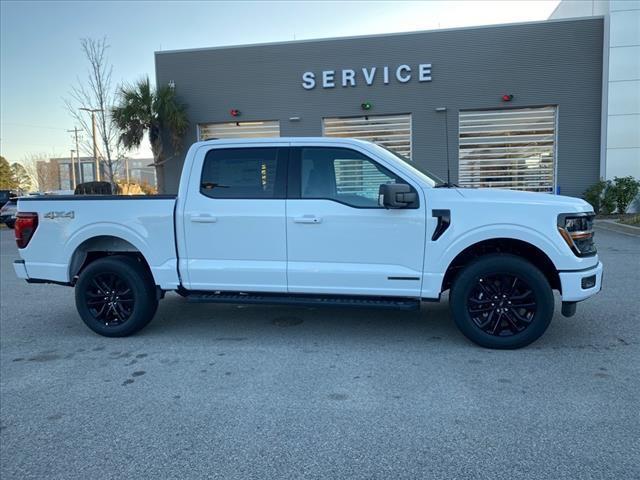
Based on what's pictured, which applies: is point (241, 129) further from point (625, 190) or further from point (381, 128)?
point (625, 190)

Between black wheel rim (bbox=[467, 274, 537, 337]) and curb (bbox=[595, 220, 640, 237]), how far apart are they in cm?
1016

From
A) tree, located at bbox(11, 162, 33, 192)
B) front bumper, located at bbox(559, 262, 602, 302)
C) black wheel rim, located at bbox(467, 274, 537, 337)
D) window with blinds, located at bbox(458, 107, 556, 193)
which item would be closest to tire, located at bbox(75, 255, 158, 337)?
black wheel rim, located at bbox(467, 274, 537, 337)

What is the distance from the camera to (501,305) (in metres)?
4.48

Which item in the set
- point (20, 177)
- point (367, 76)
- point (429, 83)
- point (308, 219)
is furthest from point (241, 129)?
point (20, 177)

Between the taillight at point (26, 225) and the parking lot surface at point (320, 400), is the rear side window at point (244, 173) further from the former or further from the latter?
the taillight at point (26, 225)

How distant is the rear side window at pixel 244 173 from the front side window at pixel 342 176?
26 centimetres

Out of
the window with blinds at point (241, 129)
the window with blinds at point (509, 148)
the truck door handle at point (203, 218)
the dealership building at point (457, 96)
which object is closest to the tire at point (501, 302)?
the truck door handle at point (203, 218)

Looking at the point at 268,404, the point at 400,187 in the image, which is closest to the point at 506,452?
the point at 268,404

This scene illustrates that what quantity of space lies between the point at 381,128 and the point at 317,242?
15745 millimetres

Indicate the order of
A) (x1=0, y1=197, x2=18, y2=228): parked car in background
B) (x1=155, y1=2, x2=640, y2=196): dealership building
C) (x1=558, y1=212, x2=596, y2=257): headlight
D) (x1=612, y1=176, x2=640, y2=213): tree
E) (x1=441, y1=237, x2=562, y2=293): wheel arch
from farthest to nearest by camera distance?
(x1=0, y1=197, x2=18, y2=228): parked car in background
(x1=155, y1=2, x2=640, y2=196): dealership building
(x1=612, y1=176, x2=640, y2=213): tree
(x1=441, y1=237, x2=562, y2=293): wheel arch
(x1=558, y1=212, x2=596, y2=257): headlight

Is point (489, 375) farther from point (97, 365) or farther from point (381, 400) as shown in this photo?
point (97, 365)

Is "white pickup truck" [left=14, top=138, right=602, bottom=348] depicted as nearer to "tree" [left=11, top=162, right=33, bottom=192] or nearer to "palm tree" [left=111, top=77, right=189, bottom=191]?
"palm tree" [left=111, top=77, right=189, bottom=191]

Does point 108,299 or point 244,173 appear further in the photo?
point 108,299

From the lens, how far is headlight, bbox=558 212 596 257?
4293 millimetres
